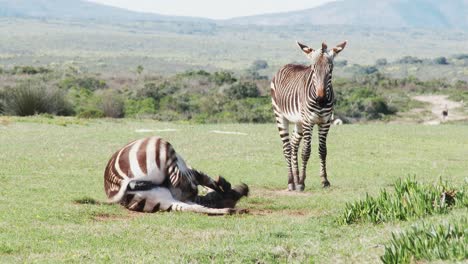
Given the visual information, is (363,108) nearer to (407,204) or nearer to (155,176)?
(155,176)

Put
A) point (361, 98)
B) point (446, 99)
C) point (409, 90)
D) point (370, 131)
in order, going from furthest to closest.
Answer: point (409, 90) < point (446, 99) < point (361, 98) < point (370, 131)

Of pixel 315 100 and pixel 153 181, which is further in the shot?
pixel 315 100

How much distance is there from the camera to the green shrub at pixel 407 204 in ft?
31.2

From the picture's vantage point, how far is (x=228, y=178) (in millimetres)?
16781

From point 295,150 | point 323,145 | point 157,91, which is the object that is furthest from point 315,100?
point 157,91

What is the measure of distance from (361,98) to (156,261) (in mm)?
53088

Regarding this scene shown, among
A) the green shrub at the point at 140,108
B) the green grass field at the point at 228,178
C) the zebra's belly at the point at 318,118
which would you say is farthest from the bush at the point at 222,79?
the zebra's belly at the point at 318,118

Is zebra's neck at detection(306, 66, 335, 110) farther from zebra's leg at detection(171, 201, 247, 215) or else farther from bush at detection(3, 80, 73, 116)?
bush at detection(3, 80, 73, 116)

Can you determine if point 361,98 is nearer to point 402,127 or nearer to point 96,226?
point 402,127

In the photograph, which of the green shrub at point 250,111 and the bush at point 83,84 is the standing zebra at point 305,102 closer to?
the green shrub at point 250,111

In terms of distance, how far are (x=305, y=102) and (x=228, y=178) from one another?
9.57 ft

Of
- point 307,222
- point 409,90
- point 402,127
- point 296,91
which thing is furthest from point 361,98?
point 307,222

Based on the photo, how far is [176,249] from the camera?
8.75 metres

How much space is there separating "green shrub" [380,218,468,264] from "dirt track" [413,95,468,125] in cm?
3754
